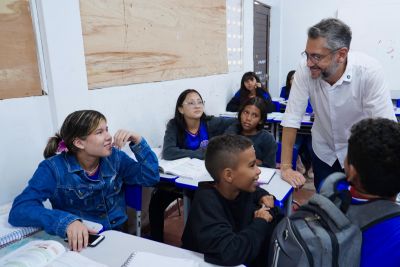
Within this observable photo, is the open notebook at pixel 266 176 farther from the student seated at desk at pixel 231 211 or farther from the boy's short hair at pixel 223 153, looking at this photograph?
the boy's short hair at pixel 223 153

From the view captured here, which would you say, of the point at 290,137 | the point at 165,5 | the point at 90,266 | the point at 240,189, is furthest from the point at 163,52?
the point at 90,266

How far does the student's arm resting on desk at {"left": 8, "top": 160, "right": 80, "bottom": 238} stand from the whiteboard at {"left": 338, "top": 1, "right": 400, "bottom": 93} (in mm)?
5388

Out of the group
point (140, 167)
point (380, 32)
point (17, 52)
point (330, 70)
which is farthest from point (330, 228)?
point (380, 32)

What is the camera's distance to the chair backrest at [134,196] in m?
1.76

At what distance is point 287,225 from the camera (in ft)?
3.19

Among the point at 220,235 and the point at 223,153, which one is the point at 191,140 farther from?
the point at 220,235

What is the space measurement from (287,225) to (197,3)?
289 centimetres

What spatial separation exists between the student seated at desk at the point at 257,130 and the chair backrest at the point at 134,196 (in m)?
0.90

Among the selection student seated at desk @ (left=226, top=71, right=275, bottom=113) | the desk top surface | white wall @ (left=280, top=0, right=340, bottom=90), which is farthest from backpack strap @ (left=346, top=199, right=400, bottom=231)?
white wall @ (left=280, top=0, right=340, bottom=90)

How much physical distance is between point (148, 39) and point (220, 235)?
2020 mm

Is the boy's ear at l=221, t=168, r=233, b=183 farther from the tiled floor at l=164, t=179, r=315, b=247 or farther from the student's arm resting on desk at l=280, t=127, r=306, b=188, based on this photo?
the tiled floor at l=164, t=179, r=315, b=247

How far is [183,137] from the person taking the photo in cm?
259

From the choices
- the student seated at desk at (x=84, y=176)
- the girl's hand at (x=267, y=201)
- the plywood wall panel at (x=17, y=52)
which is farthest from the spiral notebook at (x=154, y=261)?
the plywood wall panel at (x=17, y=52)

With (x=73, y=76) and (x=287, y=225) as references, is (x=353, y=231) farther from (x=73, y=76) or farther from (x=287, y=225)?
(x=73, y=76)
